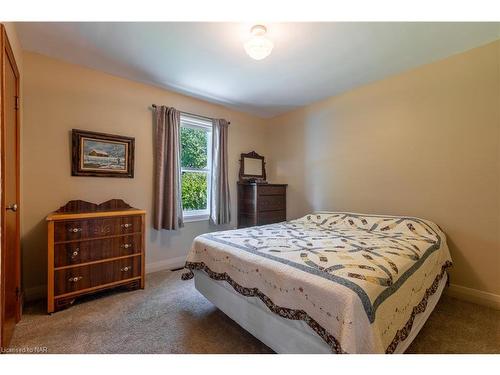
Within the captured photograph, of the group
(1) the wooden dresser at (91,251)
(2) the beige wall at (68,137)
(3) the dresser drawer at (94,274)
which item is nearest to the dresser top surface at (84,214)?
(1) the wooden dresser at (91,251)

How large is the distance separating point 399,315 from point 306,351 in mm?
566

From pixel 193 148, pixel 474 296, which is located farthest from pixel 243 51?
pixel 474 296

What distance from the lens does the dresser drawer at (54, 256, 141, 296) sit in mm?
1921

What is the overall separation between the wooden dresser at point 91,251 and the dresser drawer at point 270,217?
1.76 meters

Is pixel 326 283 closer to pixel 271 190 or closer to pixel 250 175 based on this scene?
pixel 271 190

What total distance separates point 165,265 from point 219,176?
1.48m

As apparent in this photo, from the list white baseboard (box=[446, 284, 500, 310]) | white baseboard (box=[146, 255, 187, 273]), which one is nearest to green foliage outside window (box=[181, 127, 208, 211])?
white baseboard (box=[146, 255, 187, 273])

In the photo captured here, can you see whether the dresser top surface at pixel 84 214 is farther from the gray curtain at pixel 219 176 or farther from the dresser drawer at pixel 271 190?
the dresser drawer at pixel 271 190

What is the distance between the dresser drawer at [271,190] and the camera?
11.6ft

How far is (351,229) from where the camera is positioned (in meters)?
2.49

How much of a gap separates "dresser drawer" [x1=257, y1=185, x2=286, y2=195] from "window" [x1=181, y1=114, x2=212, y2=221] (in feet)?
2.75

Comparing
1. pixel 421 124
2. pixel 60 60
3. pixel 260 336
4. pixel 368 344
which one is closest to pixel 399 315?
pixel 368 344
